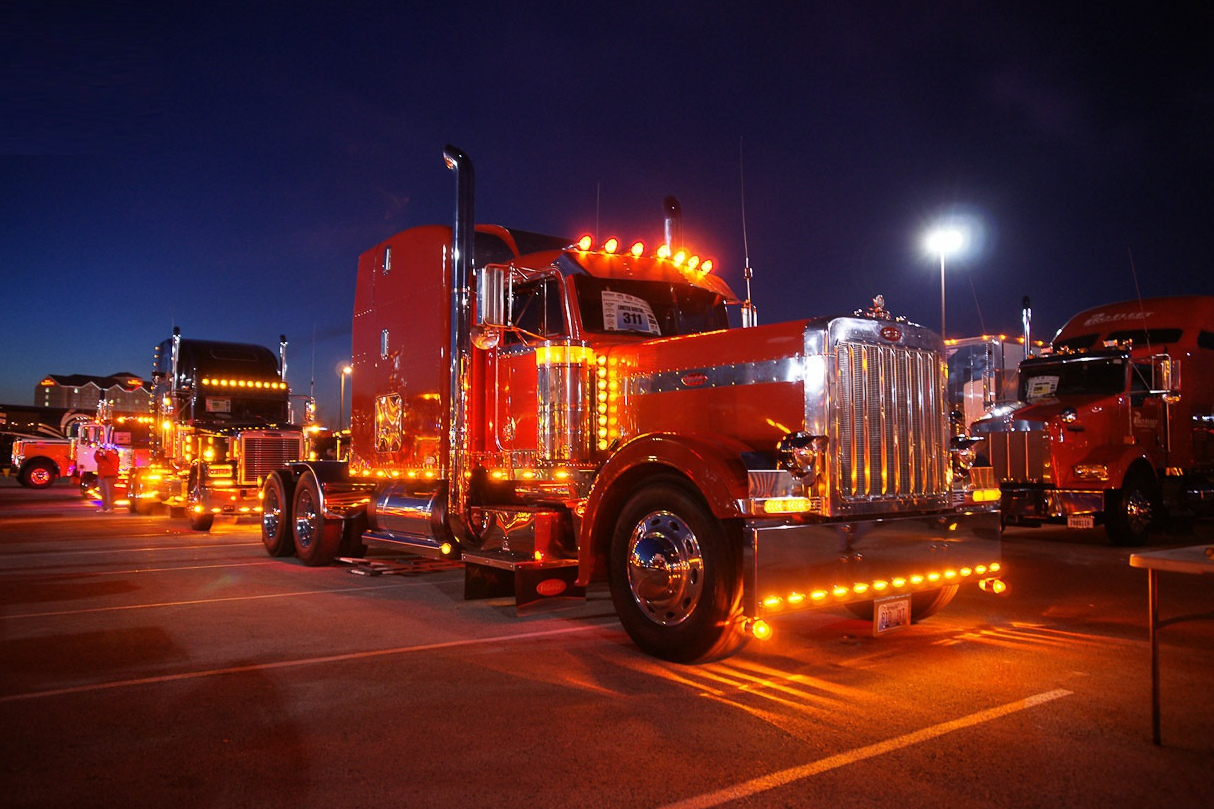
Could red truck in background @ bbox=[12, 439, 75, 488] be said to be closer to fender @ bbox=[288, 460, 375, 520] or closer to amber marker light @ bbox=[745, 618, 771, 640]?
fender @ bbox=[288, 460, 375, 520]

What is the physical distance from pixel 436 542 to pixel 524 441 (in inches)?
64.2

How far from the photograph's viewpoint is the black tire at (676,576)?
5379 millimetres

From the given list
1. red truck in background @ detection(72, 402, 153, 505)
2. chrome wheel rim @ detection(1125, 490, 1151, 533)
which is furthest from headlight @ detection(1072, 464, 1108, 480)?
red truck in background @ detection(72, 402, 153, 505)

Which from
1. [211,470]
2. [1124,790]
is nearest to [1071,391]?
[1124,790]

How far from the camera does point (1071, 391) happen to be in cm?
1409

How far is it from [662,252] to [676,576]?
362cm

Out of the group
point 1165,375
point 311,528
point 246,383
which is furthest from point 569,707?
point 246,383

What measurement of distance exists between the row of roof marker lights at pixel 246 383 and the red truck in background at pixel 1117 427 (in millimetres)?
13406

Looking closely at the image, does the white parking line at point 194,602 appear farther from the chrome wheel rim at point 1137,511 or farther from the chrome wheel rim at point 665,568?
the chrome wheel rim at point 1137,511

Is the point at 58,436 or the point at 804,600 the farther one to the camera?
the point at 58,436

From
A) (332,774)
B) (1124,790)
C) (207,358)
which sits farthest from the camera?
(207,358)

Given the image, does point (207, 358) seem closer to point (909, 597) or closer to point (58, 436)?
point (909, 597)

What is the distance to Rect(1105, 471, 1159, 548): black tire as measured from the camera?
12.7m

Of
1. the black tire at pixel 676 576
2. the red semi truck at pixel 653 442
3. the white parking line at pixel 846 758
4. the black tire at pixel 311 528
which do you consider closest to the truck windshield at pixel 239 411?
the black tire at pixel 311 528
